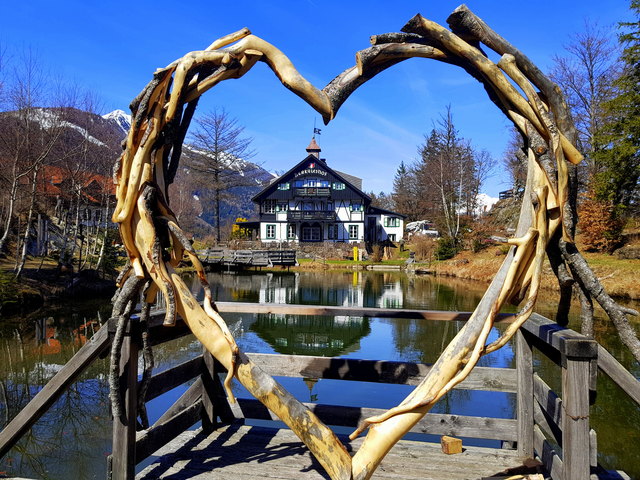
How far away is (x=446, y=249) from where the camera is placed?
1337 inches

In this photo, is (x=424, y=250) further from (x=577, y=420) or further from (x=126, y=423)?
(x=126, y=423)

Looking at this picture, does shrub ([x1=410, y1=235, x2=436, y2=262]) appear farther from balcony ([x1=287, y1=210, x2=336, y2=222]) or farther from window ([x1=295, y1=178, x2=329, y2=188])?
window ([x1=295, y1=178, x2=329, y2=188])

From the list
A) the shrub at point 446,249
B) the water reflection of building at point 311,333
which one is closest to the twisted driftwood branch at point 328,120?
the water reflection of building at point 311,333

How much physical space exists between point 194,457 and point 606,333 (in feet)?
36.7

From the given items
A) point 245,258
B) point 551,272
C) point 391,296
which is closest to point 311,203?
point 245,258

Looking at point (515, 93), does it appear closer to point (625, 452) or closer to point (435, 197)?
point (625, 452)

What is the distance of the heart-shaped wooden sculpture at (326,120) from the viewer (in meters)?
1.75

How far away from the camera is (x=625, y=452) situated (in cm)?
532

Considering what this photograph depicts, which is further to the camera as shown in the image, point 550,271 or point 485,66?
point 550,271

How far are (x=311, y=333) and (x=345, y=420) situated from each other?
9.01 meters

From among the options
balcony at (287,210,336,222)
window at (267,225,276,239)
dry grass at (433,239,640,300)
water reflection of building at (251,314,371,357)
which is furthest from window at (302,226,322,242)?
water reflection of building at (251,314,371,357)

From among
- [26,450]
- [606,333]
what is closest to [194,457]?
[26,450]

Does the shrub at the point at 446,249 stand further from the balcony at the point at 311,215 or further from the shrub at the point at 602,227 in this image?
the balcony at the point at 311,215

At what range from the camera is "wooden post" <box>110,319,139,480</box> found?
92.2 inches
